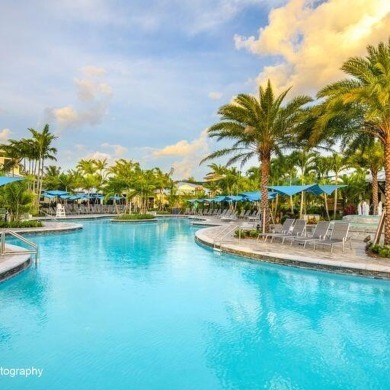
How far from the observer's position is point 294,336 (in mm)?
5688

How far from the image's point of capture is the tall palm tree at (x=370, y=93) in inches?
425

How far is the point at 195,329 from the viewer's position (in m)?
5.94

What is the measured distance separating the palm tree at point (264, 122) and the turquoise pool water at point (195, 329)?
820cm

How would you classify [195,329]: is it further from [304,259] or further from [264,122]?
[264,122]

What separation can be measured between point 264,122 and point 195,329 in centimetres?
1275

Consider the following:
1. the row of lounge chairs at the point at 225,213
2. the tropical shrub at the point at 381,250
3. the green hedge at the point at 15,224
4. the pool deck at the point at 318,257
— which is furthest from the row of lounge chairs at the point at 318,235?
the row of lounge chairs at the point at 225,213

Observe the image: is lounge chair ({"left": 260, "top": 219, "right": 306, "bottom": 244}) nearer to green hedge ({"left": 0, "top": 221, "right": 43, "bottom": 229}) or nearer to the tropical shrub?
the tropical shrub

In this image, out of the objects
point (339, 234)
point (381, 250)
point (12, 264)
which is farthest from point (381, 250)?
point (12, 264)

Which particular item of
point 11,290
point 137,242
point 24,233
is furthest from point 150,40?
point 11,290

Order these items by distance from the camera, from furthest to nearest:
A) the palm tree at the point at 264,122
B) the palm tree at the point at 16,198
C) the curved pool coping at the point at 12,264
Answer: the palm tree at the point at 16,198 → the palm tree at the point at 264,122 → the curved pool coping at the point at 12,264

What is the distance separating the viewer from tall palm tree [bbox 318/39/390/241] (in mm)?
10797

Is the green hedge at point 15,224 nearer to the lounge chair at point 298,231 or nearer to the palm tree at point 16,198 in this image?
the palm tree at point 16,198

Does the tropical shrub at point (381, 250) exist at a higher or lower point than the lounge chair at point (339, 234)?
lower

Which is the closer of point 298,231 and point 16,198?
point 298,231
